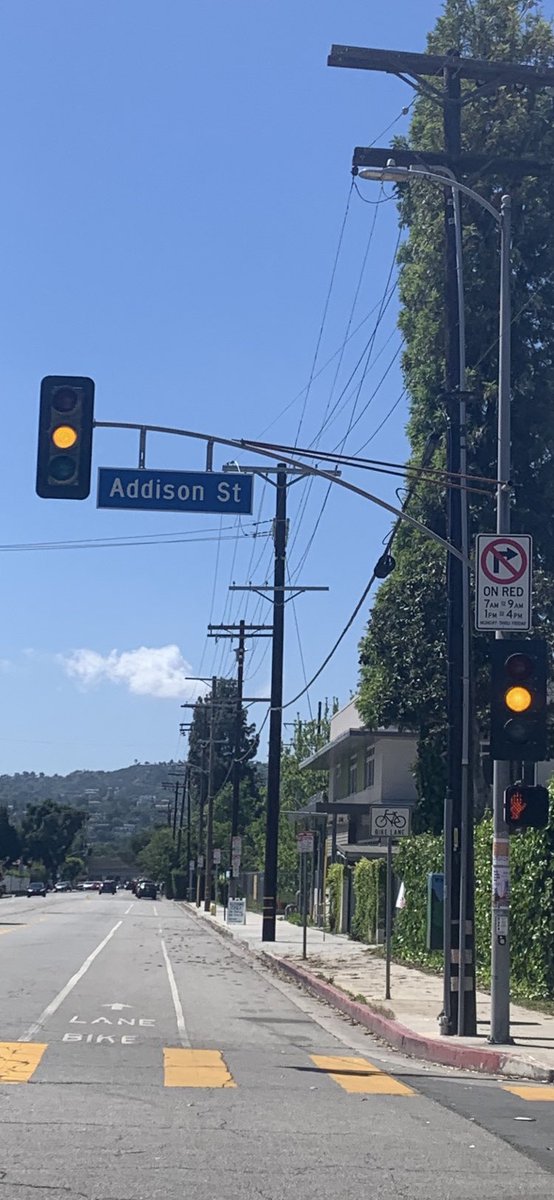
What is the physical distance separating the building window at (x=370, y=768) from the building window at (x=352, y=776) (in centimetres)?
276

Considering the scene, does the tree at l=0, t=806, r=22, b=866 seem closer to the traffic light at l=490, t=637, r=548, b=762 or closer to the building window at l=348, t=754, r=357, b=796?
the building window at l=348, t=754, r=357, b=796

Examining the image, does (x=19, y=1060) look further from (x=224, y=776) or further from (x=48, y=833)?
(x=48, y=833)

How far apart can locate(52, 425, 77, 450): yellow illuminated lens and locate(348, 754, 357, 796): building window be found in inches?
1514

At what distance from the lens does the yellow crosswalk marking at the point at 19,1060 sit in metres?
11.9

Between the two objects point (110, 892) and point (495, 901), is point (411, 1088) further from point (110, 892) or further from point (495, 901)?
point (110, 892)

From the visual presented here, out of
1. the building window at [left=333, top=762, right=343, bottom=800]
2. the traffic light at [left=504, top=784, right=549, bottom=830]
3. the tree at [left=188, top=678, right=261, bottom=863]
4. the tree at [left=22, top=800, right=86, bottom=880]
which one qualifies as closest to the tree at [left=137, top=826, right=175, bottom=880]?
the tree at [left=188, top=678, right=261, bottom=863]

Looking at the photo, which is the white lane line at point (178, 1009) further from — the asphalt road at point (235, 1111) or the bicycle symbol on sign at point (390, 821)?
the bicycle symbol on sign at point (390, 821)

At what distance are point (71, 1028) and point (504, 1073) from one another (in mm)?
4888

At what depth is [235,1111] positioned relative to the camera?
10648mm

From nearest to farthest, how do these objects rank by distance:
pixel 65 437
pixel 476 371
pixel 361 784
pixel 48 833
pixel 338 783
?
pixel 65 437 < pixel 476 371 < pixel 361 784 < pixel 338 783 < pixel 48 833

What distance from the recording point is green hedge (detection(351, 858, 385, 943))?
109ft

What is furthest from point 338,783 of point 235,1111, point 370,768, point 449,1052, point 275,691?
point 235,1111

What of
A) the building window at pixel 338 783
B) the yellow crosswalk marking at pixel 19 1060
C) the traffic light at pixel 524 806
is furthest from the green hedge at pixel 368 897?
the yellow crosswalk marking at pixel 19 1060

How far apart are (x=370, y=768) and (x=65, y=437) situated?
1375 inches
